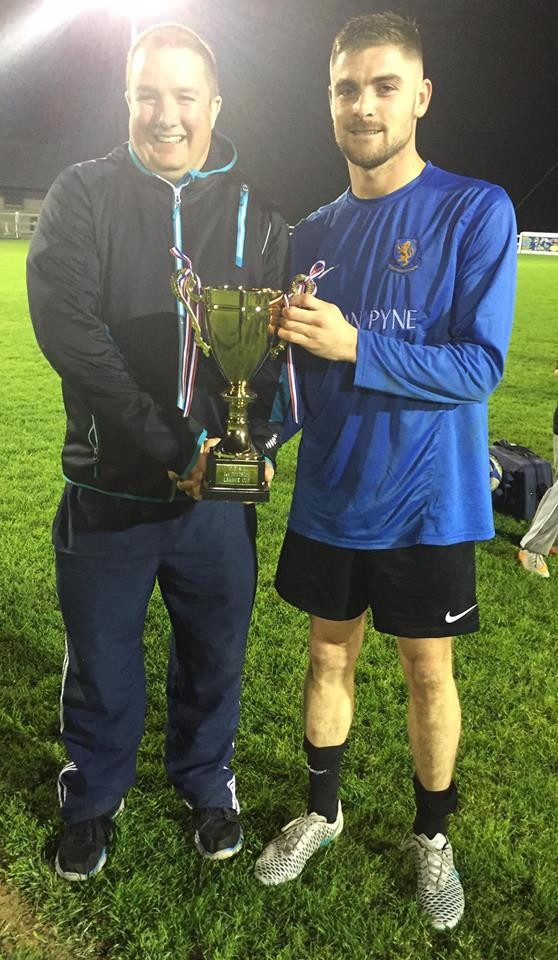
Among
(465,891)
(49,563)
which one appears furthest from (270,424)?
(49,563)

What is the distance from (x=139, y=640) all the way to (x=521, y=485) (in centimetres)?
373

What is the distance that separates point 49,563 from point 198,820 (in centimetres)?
220

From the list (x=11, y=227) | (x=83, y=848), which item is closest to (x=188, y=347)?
(x=83, y=848)

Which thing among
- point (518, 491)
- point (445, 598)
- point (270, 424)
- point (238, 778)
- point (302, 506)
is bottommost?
point (238, 778)

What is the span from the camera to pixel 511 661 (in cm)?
353

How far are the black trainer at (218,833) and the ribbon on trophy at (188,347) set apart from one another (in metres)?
1.20

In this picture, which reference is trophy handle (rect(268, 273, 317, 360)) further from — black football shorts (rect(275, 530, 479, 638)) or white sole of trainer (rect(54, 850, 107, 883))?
white sole of trainer (rect(54, 850, 107, 883))

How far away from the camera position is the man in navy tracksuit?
5.90ft

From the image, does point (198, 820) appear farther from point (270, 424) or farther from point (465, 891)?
point (270, 424)

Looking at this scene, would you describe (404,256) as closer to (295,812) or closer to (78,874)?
(295,812)

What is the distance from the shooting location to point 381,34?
1810 mm

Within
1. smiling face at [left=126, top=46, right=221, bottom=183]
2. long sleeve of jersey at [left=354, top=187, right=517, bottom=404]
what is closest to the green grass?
long sleeve of jersey at [left=354, top=187, right=517, bottom=404]

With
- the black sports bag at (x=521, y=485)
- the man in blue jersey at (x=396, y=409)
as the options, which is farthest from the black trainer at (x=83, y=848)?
the black sports bag at (x=521, y=485)

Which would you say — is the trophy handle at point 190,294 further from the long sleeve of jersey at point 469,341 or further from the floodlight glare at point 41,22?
the floodlight glare at point 41,22
